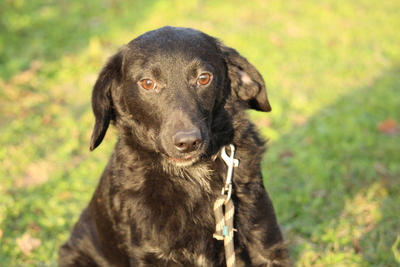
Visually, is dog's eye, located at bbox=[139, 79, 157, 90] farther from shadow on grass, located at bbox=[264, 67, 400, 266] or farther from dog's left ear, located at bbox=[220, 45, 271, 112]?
shadow on grass, located at bbox=[264, 67, 400, 266]

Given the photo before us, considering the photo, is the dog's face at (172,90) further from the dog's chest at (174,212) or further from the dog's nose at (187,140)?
the dog's chest at (174,212)

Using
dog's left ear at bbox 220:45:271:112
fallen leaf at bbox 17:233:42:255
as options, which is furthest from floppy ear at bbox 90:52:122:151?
fallen leaf at bbox 17:233:42:255

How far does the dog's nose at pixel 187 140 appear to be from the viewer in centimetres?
285

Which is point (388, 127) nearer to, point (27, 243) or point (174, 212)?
point (174, 212)

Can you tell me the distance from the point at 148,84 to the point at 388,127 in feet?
13.6

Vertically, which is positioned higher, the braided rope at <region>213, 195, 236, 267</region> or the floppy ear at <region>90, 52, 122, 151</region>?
the floppy ear at <region>90, 52, 122, 151</region>

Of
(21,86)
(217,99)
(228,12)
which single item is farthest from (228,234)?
(228,12)

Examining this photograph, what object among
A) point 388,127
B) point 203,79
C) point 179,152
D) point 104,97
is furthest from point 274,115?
point 179,152

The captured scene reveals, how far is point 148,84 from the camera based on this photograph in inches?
125

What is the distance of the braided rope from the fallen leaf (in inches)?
81.5

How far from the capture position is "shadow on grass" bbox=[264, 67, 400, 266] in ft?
13.4

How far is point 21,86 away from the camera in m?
7.25

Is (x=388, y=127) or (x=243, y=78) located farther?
(x=388, y=127)

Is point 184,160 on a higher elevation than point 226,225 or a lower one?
higher
